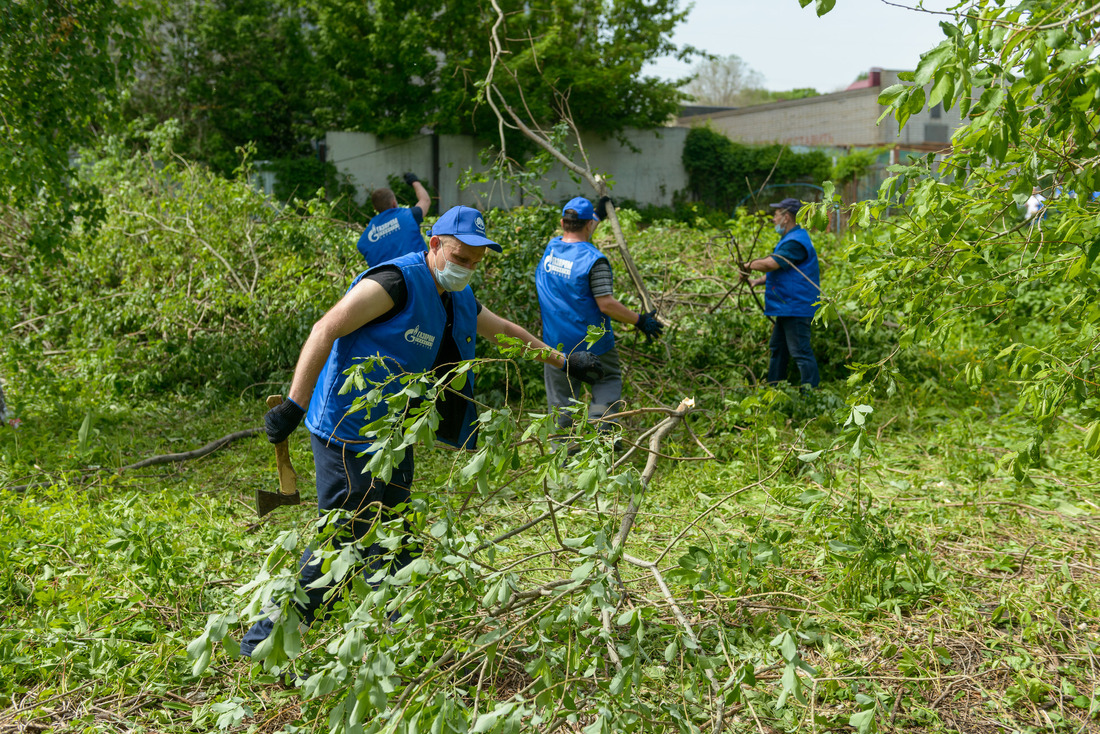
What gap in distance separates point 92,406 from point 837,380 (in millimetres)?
5873

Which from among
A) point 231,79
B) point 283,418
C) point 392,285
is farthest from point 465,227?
point 231,79

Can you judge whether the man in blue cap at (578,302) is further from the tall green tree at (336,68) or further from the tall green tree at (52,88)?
the tall green tree at (336,68)

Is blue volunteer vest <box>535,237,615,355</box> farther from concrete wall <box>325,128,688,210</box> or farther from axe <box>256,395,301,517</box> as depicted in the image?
concrete wall <box>325,128,688,210</box>

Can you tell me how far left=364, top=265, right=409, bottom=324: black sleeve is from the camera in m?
2.80

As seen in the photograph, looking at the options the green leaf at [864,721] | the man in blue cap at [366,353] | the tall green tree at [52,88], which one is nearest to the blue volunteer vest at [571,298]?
the man in blue cap at [366,353]

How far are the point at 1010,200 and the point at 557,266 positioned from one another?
9.28 ft

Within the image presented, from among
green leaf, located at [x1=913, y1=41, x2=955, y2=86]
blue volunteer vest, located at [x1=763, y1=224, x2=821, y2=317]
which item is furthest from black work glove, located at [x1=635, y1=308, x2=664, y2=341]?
green leaf, located at [x1=913, y1=41, x2=955, y2=86]

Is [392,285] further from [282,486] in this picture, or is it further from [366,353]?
[282,486]

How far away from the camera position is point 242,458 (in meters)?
5.27

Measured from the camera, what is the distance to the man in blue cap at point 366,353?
276 cm

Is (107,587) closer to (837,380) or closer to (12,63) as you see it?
(12,63)

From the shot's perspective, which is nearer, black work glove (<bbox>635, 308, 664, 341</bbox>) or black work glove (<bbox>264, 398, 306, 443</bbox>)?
black work glove (<bbox>264, 398, 306, 443</bbox>)

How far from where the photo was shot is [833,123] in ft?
105

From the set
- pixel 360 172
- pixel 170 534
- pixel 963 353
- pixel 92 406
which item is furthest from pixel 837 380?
pixel 360 172
